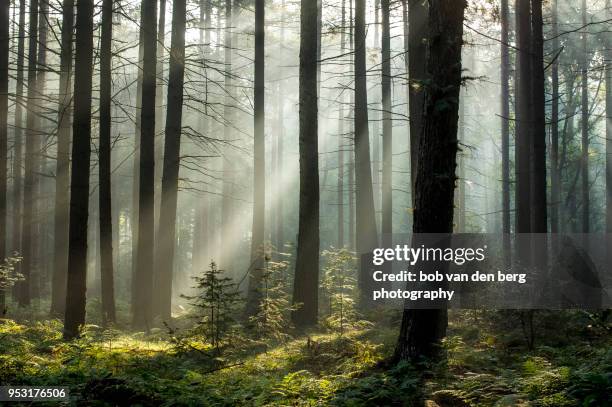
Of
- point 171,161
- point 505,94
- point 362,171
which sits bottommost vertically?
point 171,161

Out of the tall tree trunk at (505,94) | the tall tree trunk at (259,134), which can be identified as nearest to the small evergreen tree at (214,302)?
the tall tree trunk at (259,134)

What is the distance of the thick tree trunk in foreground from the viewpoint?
24.1ft

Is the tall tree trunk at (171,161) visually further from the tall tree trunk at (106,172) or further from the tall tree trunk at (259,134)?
the tall tree trunk at (259,134)

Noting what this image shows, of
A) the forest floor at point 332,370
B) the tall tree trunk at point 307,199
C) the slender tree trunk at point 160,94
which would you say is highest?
the slender tree trunk at point 160,94

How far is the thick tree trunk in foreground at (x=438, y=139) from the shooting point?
7355 millimetres

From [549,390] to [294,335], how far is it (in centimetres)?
714

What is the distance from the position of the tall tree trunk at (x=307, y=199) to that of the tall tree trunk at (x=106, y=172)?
15.6ft

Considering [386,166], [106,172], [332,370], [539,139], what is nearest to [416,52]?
[539,139]

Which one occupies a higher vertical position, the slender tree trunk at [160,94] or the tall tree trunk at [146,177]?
the slender tree trunk at [160,94]

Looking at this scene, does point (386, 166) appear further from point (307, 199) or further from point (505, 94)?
point (505, 94)

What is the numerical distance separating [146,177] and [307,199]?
4582mm

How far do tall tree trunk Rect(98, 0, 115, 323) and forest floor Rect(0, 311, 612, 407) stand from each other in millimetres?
3021

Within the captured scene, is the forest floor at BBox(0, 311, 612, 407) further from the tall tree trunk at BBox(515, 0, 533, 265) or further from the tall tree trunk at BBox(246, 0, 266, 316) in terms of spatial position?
the tall tree trunk at BBox(515, 0, 533, 265)

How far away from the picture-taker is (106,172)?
13.9m
